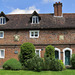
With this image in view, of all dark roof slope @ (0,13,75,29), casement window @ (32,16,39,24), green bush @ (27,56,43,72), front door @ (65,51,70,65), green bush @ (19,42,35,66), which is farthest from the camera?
casement window @ (32,16,39,24)

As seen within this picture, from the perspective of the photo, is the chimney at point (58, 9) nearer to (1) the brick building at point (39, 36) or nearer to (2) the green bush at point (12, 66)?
(1) the brick building at point (39, 36)

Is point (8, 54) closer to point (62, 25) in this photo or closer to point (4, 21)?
point (4, 21)

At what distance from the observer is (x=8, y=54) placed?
22.9 meters

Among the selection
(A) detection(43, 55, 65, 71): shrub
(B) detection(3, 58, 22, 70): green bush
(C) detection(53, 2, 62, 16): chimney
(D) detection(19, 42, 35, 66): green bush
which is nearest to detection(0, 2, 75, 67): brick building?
(C) detection(53, 2, 62, 16): chimney

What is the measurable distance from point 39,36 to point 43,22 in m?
2.78

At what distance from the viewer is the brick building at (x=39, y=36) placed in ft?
73.4

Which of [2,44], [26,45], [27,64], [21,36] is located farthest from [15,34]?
[27,64]

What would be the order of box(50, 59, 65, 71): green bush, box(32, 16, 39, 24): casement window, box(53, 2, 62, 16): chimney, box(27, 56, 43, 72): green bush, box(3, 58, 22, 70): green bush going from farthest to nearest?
box(53, 2, 62, 16): chimney → box(32, 16, 39, 24): casement window → box(3, 58, 22, 70): green bush → box(50, 59, 65, 71): green bush → box(27, 56, 43, 72): green bush

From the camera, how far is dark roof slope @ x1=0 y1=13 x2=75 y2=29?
22.8 metres

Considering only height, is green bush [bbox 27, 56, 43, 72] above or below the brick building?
below

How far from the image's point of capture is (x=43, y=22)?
23.8m

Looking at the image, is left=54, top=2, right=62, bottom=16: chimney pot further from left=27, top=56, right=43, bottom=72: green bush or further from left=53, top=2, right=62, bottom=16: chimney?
left=27, top=56, right=43, bottom=72: green bush

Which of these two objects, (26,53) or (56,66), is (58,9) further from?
(56,66)

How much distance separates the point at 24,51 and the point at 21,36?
444cm
